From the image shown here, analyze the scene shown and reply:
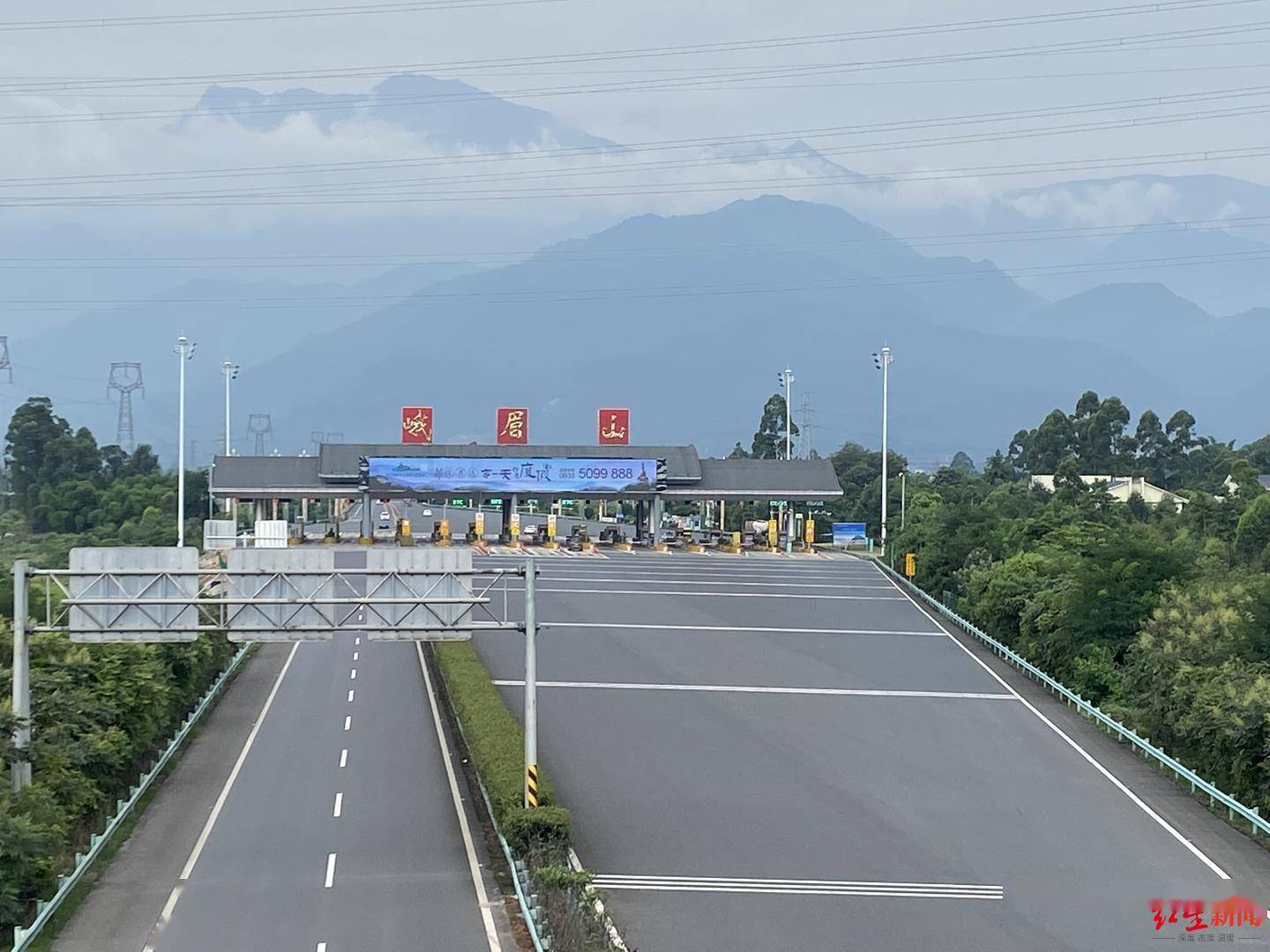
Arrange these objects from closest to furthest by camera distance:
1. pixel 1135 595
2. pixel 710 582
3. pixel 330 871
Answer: pixel 330 871 < pixel 1135 595 < pixel 710 582

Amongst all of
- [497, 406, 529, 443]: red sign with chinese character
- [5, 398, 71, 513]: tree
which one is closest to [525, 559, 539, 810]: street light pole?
[497, 406, 529, 443]: red sign with chinese character

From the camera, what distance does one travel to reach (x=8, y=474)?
3942 inches

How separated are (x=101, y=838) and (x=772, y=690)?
69.6ft

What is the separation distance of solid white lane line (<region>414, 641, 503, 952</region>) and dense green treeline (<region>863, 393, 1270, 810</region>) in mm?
16105

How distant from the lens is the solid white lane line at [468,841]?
74.0 feet

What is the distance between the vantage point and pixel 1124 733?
37.2m

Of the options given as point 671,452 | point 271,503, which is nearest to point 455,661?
point 671,452

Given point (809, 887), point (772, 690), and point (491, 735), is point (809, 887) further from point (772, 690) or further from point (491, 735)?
point (772, 690)

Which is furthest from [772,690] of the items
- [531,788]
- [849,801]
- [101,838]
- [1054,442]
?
[1054,442]

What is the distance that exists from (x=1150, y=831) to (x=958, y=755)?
691cm

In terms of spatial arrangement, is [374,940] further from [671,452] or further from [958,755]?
[671,452]

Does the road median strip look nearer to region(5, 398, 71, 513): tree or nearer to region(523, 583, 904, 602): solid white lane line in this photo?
region(523, 583, 904, 602): solid white lane line

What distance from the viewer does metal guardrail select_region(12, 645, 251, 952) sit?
21855 mm

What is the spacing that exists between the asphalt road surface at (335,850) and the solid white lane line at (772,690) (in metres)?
4.68
